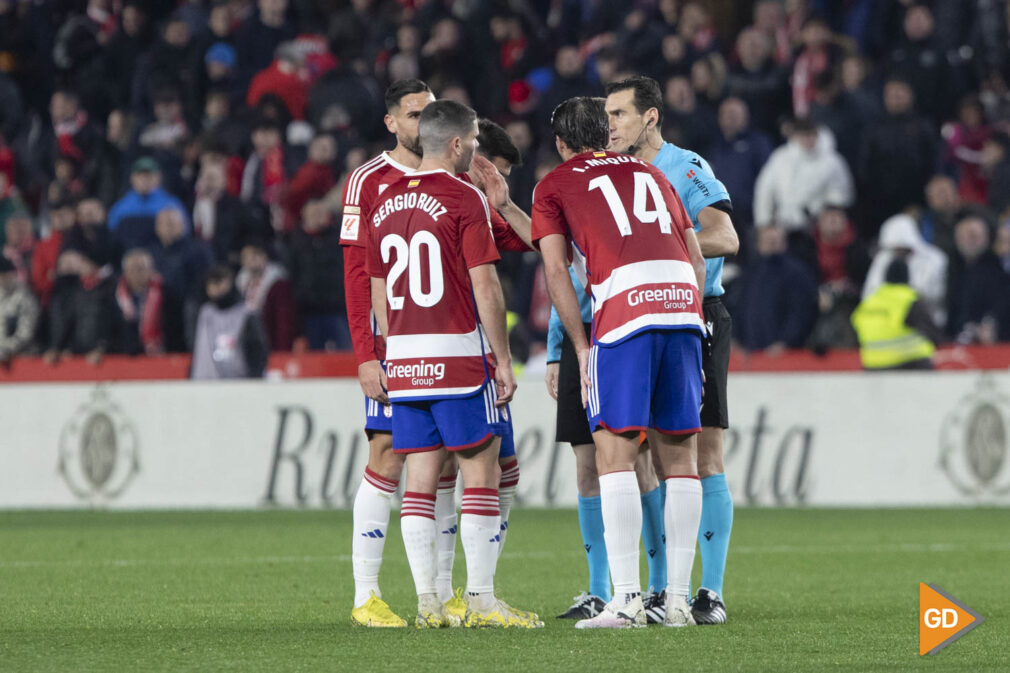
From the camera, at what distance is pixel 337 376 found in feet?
51.4

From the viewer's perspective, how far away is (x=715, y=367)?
7.51m

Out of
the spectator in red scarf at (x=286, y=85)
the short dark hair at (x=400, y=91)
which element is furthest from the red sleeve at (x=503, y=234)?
the spectator in red scarf at (x=286, y=85)

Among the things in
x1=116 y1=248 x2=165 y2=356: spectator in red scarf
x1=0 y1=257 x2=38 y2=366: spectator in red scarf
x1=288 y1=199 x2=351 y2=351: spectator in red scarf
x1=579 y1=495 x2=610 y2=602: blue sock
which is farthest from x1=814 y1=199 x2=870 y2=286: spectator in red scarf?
x1=579 y1=495 x2=610 y2=602: blue sock

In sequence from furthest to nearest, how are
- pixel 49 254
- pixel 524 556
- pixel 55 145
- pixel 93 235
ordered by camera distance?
pixel 55 145 < pixel 49 254 < pixel 93 235 < pixel 524 556

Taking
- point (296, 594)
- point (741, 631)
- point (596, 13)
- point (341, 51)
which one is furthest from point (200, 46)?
point (741, 631)

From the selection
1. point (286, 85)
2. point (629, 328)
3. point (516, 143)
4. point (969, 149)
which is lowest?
point (629, 328)

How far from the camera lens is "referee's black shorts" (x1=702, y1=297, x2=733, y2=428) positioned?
24.5 ft

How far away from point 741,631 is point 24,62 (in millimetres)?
17275

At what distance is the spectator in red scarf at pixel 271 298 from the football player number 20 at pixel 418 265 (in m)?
9.79

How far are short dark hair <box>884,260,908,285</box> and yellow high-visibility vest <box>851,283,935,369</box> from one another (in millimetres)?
181

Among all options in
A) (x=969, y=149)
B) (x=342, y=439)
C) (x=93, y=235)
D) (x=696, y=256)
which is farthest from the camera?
(x=93, y=235)

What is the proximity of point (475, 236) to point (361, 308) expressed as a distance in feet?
2.29

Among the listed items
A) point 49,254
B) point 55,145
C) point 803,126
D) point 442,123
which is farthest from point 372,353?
point 55,145

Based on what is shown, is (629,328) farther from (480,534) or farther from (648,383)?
(480,534)
